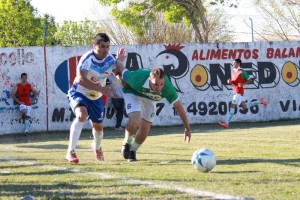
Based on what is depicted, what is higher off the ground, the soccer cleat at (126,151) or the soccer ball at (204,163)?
the soccer ball at (204,163)

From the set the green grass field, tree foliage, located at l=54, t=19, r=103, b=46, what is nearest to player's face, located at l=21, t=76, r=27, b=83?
the green grass field

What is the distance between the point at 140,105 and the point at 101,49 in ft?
3.62

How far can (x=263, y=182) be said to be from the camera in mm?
7863

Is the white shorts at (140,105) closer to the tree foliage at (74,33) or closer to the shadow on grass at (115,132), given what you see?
the shadow on grass at (115,132)

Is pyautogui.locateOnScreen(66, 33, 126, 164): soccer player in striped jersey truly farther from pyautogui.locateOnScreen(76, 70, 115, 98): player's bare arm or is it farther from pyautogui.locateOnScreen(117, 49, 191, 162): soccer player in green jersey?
pyautogui.locateOnScreen(117, 49, 191, 162): soccer player in green jersey

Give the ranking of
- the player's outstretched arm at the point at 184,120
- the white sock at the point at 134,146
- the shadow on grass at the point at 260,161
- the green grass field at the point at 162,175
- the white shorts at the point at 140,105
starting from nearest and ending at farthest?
the green grass field at the point at 162,175, the shadow on grass at the point at 260,161, the player's outstretched arm at the point at 184,120, the white shorts at the point at 140,105, the white sock at the point at 134,146

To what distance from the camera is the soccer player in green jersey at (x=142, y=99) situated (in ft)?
34.1

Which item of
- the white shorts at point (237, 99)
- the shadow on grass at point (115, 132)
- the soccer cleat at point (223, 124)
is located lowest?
the shadow on grass at point (115, 132)

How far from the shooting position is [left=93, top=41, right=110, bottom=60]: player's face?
10719mm

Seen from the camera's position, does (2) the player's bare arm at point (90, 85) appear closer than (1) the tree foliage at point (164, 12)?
Yes

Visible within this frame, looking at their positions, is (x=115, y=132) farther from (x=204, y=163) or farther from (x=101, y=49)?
(x=204, y=163)

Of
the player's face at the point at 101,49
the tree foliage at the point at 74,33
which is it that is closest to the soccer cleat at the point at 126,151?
the player's face at the point at 101,49

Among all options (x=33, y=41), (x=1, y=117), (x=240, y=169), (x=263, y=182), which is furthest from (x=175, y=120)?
(x=33, y=41)

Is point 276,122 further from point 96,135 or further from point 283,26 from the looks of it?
point 283,26
